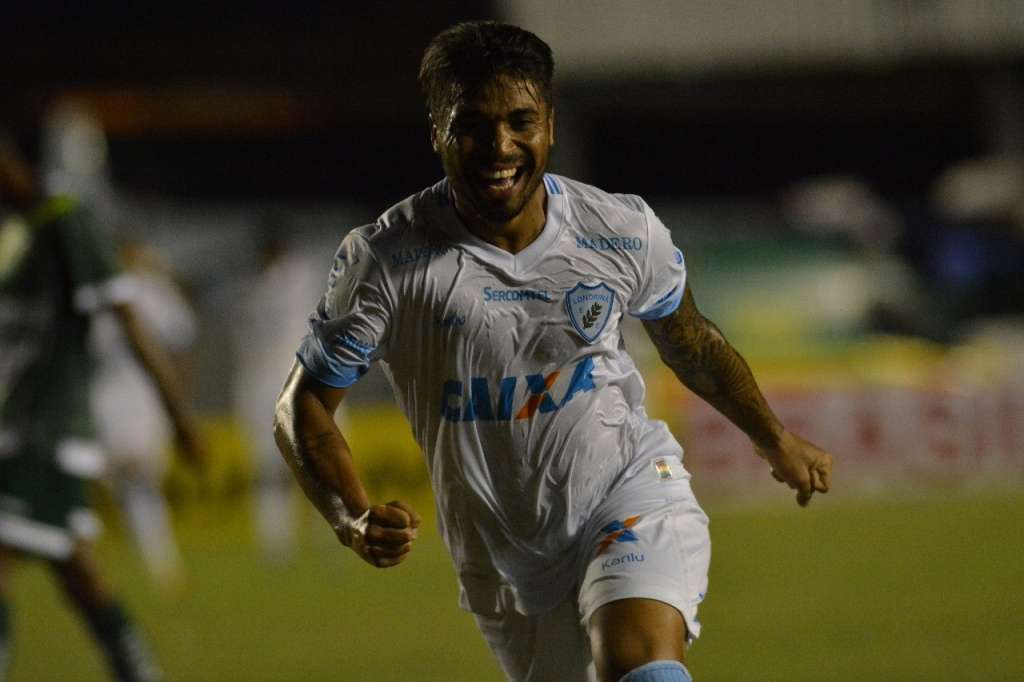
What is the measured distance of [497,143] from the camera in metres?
3.61

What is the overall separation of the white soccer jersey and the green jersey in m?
2.43

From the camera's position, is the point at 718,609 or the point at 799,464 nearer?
the point at 799,464

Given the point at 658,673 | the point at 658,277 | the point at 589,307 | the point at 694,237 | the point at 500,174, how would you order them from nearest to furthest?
the point at 658,673 < the point at 500,174 < the point at 589,307 < the point at 658,277 < the point at 694,237

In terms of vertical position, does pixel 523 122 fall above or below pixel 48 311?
above

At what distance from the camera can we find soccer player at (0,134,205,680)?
5992 mm

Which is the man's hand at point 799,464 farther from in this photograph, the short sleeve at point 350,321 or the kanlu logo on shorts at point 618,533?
the short sleeve at point 350,321

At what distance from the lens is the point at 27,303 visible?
19.9ft

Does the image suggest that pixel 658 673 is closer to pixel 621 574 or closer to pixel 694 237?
pixel 621 574

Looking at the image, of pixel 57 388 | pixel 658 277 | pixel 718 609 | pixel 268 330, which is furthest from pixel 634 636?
pixel 268 330

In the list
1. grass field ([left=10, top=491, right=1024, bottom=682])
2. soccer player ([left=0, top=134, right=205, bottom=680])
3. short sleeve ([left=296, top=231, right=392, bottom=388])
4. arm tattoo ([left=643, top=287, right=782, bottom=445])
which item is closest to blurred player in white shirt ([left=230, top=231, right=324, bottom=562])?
grass field ([left=10, top=491, right=1024, bottom=682])

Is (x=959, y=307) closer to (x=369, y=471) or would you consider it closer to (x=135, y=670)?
(x=369, y=471)

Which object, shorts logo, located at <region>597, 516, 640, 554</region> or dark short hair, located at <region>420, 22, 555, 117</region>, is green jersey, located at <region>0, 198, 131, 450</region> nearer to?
dark short hair, located at <region>420, 22, 555, 117</region>

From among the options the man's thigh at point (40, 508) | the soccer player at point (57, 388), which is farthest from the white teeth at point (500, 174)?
the man's thigh at point (40, 508)

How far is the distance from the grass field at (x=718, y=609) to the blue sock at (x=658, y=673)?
3443 mm
